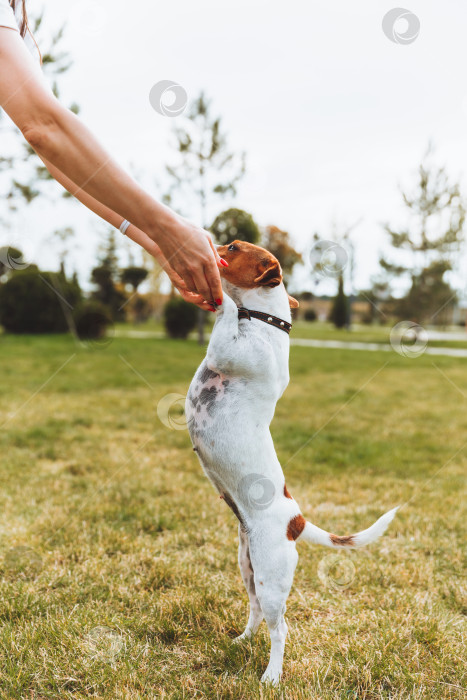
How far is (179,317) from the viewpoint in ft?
53.7

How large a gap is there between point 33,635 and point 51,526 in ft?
3.91

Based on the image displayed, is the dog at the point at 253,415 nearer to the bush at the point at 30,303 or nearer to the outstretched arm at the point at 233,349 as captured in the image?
the outstretched arm at the point at 233,349

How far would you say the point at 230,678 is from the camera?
6.38 ft

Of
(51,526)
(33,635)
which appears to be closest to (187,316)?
(51,526)

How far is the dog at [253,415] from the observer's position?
1.74 metres

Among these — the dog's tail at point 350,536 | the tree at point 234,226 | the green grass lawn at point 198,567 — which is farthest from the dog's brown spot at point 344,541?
the tree at point 234,226

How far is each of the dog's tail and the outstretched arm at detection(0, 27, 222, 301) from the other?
101 centimetres

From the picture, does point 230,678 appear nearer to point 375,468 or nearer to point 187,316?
point 375,468

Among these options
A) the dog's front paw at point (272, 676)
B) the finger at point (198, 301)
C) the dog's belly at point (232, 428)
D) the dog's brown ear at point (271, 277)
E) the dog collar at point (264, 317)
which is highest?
the dog's brown ear at point (271, 277)

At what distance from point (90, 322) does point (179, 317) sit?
5.20 meters

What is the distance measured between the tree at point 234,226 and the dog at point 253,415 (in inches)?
333

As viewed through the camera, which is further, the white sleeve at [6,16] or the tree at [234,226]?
the tree at [234,226]

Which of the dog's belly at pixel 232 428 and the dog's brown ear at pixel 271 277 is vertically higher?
the dog's brown ear at pixel 271 277

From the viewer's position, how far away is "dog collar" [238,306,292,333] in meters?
1.80
